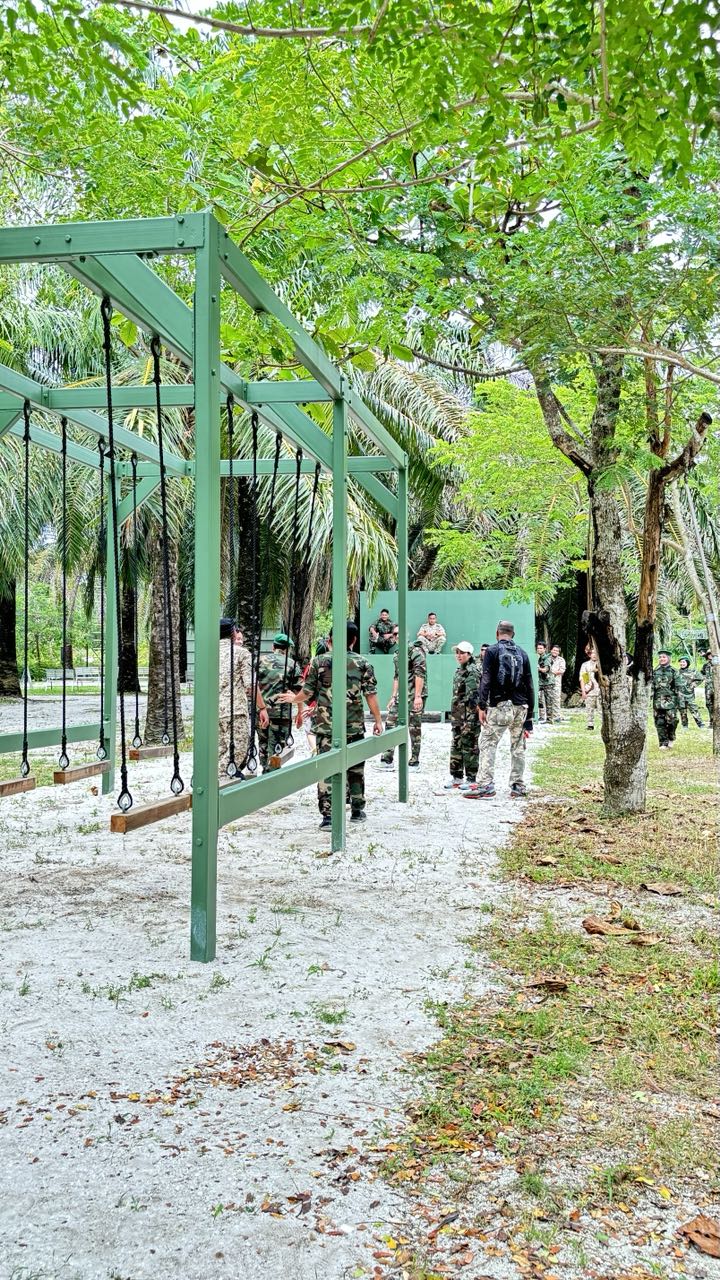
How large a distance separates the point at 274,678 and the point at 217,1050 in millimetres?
7515

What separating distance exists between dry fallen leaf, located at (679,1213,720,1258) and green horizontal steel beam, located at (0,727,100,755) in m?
4.83

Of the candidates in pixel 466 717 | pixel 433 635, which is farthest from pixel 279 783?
pixel 433 635

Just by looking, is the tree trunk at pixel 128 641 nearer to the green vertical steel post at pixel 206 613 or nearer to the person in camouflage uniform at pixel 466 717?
the green vertical steel post at pixel 206 613

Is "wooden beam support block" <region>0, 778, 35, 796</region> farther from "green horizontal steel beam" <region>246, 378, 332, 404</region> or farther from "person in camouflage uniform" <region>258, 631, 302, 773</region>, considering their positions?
"person in camouflage uniform" <region>258, 631, 302, 773</region>

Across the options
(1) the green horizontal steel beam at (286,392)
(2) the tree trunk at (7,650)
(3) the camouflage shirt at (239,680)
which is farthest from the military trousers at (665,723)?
(2) the tree trunk at (7,650)

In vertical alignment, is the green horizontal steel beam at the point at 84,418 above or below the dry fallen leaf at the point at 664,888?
above

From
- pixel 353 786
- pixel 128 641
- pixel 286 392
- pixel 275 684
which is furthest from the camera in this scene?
pixel 128 641

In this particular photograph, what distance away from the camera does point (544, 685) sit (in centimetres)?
2373

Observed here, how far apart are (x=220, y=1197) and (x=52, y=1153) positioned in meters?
0.59

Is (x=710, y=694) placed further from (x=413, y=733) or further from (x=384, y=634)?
(x=413, y=733)

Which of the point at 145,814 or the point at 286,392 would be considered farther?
the point at 286,392

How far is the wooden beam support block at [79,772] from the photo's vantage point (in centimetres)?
697

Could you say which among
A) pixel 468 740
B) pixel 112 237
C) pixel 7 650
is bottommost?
pixel 468 740

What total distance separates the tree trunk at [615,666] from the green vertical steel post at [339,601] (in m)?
2.79
